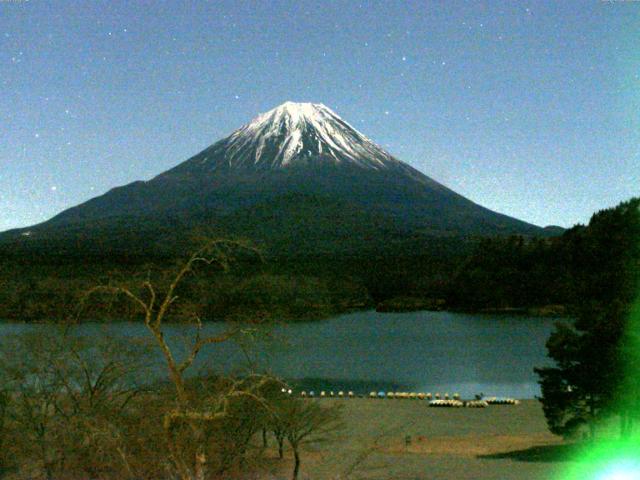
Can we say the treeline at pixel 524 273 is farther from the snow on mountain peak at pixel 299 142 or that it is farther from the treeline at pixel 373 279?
the snow on mountain peak at pixel 299 142

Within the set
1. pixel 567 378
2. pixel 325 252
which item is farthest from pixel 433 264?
pixel 567 378

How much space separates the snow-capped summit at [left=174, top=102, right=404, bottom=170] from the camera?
142 meters

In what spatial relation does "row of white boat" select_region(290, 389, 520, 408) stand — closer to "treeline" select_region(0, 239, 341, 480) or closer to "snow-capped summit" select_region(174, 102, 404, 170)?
"treeline" select_region(0, 239, 341, 480)

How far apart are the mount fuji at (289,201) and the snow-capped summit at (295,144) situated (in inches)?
7.6

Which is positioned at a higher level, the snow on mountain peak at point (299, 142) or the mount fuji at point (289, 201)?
the snow on mountain peak at point (299, 142)

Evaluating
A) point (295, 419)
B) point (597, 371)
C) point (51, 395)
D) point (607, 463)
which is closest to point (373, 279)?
point (295, 419)

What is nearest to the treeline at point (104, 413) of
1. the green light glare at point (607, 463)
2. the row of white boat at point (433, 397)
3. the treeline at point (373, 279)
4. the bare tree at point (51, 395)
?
the bare tree at point (51, 395)

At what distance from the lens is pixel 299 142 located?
144500 mm

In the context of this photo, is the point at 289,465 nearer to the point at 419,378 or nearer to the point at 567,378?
the point at 567,378

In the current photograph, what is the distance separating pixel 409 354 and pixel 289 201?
2986 inches

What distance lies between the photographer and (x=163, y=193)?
138 meters

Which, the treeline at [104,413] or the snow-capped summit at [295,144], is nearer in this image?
the treeline at [104,413]

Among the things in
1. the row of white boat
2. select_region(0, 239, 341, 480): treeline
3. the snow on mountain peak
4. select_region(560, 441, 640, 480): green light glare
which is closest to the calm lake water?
select_region(0, 239, 341, 480): treeline

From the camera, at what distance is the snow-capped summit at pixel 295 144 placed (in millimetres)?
141500
